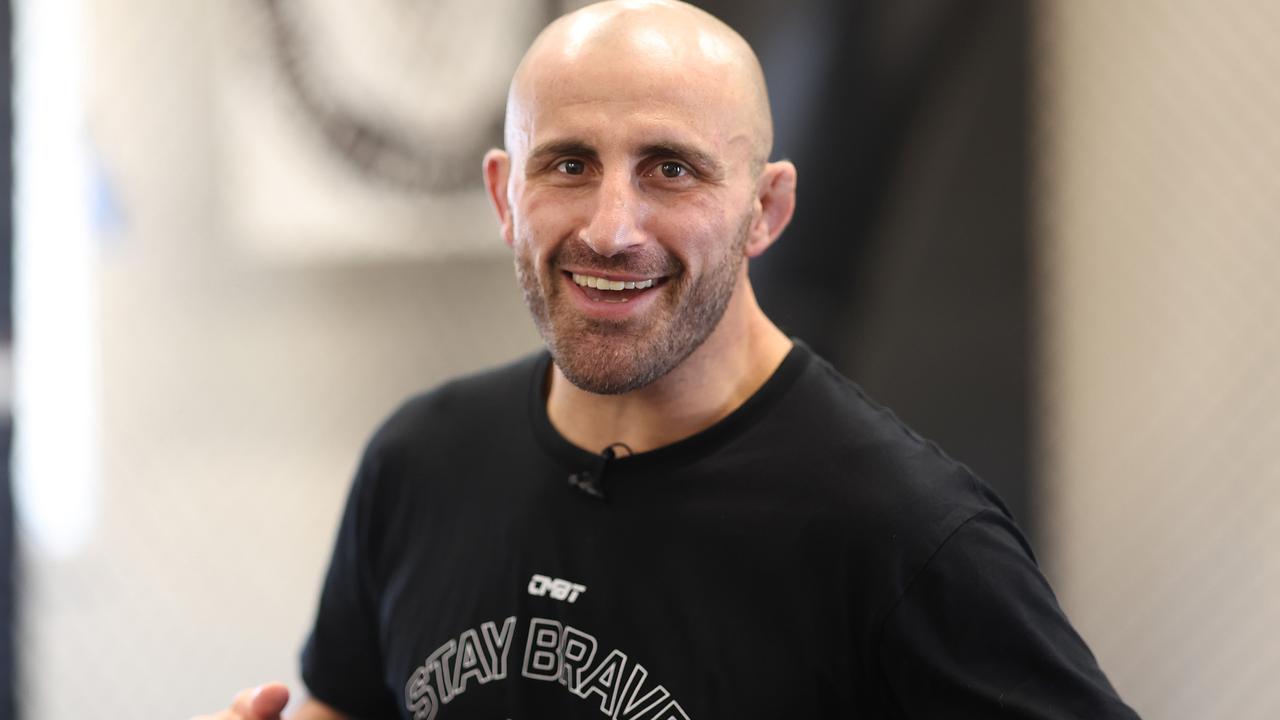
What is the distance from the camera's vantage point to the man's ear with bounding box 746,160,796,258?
3.17 ft

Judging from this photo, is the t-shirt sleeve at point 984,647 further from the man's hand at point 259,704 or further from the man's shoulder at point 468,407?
the man's hand at point 259,704

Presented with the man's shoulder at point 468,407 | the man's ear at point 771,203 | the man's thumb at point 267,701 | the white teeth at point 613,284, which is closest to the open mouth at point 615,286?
the white teeth at point 613,284

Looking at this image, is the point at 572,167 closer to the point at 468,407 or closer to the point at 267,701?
the point at 468,407

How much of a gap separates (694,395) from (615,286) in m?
0.13

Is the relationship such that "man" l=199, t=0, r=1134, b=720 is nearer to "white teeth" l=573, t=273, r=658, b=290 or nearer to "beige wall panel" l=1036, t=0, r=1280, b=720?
"white teeth" l=573, t=273, r=658, b=290

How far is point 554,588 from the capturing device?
946 millimetres

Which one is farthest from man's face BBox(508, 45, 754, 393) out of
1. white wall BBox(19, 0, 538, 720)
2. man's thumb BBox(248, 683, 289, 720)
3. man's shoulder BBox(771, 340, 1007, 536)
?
white wall BBox(19, 0, 538, 720)

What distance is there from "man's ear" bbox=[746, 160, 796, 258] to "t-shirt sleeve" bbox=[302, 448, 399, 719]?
455mm

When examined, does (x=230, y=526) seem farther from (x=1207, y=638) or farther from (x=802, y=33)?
(x=1207, y=638)

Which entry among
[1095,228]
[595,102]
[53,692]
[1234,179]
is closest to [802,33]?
[1095,228]

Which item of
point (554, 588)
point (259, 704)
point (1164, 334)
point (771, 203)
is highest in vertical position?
point (771, 203)

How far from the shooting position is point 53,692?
1798mm

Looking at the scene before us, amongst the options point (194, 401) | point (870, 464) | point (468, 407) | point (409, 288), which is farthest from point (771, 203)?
point (194, 401)

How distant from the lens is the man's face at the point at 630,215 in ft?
2.88
